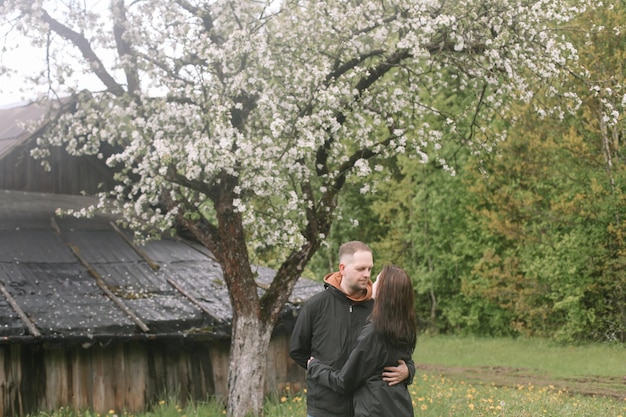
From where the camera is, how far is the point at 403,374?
507 centimetres

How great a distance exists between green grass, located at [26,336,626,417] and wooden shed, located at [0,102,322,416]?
0.44 meters

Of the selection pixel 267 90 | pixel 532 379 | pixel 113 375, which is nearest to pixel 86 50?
pixel 267 90

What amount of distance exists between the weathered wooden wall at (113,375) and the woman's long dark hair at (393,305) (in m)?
7.55

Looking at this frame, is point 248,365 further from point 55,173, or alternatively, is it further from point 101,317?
point 55,173

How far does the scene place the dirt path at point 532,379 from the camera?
15.3m

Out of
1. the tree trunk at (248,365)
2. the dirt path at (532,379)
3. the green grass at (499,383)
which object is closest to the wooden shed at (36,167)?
the green grass at (499,383)

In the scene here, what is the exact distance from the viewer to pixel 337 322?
5.53 meters

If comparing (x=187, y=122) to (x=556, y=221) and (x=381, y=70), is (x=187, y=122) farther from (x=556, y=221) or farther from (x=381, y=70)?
(x=556, y=221)

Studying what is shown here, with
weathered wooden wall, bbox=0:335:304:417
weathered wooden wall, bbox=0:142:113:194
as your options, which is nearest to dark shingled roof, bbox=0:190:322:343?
weathered wooden wall, bbox=0:142:113:194

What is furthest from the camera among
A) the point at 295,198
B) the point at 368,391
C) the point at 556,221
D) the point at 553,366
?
the point at 556,221

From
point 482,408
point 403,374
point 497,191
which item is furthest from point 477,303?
point 403,374

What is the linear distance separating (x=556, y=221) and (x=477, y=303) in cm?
510

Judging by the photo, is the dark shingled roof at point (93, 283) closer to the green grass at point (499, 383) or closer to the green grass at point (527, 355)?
the green grass at point (499, 383)

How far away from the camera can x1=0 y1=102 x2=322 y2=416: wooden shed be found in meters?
11.3
